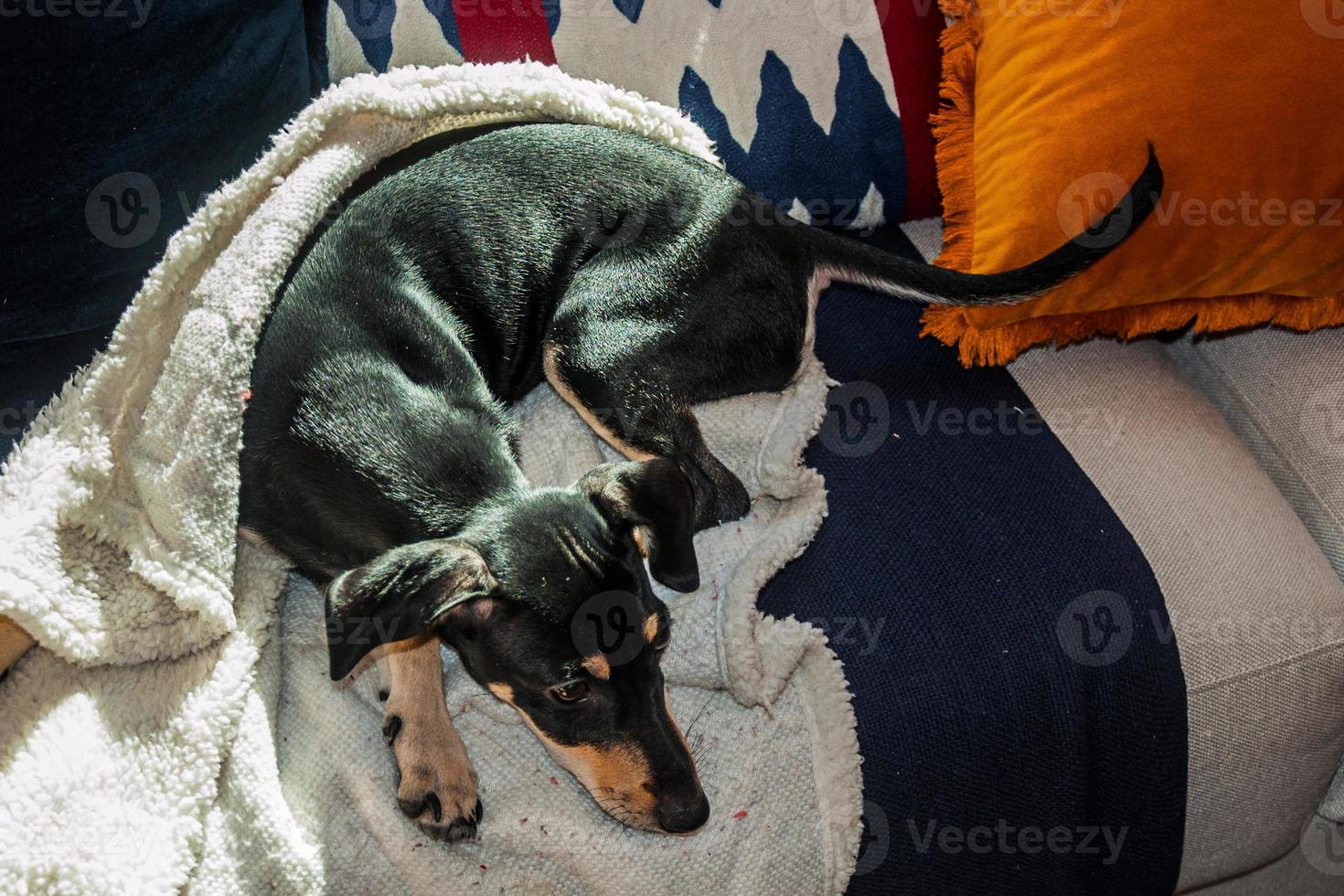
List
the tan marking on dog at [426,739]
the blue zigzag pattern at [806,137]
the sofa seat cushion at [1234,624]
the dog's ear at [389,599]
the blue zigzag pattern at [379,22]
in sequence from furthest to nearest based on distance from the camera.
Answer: the blue zigzag pattern at [806,137]
the blue zigzag pattern at [379,22]
the sofa seat cushion at [1234,624]
the tan marking on dog at [426,739]
the dog's ear at [389,599]

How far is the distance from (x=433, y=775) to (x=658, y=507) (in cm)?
60

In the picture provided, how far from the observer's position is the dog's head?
1.88 metres

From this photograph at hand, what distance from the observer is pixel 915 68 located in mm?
2770

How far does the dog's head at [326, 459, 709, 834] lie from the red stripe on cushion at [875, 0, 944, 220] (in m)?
1.26

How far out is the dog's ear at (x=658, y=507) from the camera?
6.38 feet

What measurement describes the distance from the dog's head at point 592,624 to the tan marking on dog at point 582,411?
14.3 inches

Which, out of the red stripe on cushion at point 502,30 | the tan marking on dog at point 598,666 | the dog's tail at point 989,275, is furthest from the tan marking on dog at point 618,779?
the red stripe on cushion at point 502,30

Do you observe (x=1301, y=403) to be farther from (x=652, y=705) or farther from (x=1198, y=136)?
(x=652, y=705)

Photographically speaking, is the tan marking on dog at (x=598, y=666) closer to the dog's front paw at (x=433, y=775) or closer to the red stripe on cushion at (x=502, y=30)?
the dog's front paw at (x=433, y=775)

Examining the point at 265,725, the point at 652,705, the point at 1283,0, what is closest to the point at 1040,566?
the point at 652,705

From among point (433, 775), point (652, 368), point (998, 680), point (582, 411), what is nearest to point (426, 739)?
point (433, 775)

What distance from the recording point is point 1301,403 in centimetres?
265

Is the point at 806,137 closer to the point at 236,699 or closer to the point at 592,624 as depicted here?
the point at 592,624

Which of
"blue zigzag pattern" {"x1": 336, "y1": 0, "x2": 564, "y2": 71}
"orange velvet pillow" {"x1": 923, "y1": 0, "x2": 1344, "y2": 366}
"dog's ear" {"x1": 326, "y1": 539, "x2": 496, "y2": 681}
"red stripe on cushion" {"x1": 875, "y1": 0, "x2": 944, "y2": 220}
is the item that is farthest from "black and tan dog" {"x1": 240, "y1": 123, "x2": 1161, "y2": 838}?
"red stripe on cushion" {"x1": 875, "y1": 0, "x2": 944, "y2": 220}
